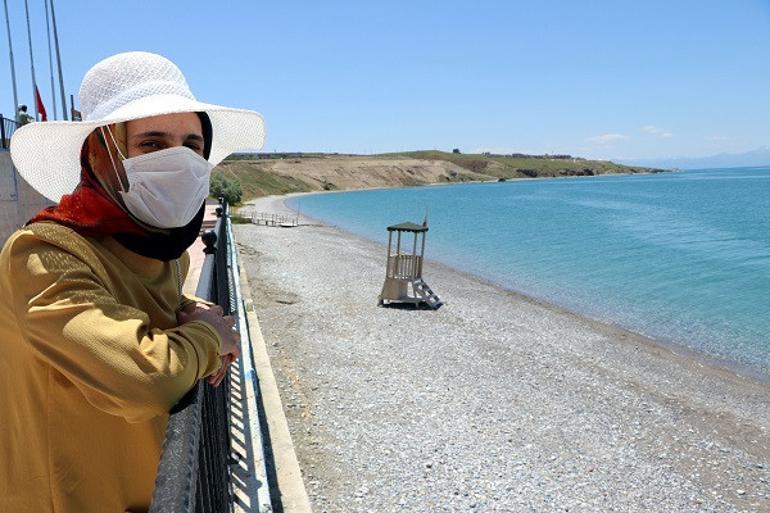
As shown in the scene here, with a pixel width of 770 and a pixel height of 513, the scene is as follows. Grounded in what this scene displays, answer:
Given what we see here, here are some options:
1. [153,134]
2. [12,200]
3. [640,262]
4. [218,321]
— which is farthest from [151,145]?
[640,262]

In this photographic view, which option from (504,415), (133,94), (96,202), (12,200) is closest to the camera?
(96,202)

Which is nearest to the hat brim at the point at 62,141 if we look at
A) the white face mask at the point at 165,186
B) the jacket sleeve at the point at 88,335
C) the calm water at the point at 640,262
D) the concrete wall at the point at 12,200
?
the white face mask at the point at 165,186

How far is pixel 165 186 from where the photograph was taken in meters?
1.71

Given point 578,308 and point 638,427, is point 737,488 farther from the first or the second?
point 578,308

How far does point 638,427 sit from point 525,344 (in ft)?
17.2

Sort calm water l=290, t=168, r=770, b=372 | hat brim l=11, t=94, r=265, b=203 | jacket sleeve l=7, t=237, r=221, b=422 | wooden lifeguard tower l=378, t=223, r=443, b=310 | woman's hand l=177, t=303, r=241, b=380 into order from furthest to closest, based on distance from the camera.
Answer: calm water l=290, t=168, r=770, b=372, wooden lifeguard tower l=378, t=223, r=443, b=310, woman's hand l=177, t=303, r=241, b=380, hat brim l=11, t=94, r=265, b=203, jacket sleeve l=7, t=237, r=221, b=422

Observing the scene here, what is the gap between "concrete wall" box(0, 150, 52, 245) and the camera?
12.1 metres

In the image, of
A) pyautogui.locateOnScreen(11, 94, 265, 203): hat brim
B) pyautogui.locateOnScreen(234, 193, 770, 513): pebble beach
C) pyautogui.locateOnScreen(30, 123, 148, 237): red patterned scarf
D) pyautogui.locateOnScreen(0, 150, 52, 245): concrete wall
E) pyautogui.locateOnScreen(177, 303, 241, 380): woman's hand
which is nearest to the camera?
pyautogui.locateOnScreen(30, 123, 148, 237): red patterned scarf

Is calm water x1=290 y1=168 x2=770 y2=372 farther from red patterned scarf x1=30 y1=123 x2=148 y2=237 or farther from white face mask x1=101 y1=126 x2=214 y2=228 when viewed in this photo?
red patterned scarf x1=30 y1=123 x2=148 y2=237

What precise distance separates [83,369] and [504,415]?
30.1ft

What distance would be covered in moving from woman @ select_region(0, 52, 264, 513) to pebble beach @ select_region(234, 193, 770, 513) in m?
5.57

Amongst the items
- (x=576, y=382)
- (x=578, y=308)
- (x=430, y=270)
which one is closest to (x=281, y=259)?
(x=430, y=270)

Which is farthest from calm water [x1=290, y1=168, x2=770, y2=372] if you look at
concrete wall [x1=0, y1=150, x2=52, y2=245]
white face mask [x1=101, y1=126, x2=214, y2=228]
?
concrete wall [x1=0, y1=150, x2=52, y2=245]

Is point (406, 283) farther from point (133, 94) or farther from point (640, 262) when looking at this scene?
point (640, 262)
